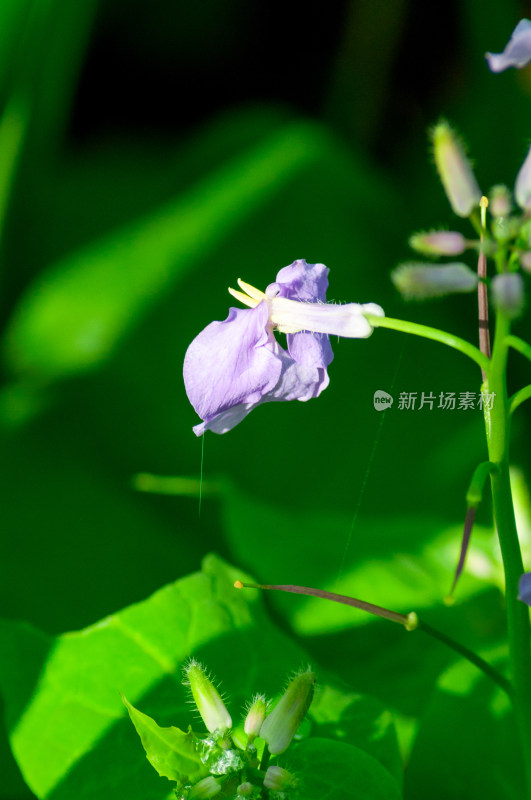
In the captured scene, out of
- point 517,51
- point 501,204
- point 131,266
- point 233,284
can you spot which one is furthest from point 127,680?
point 131,266

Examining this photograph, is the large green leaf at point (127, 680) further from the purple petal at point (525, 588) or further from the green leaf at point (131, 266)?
the green leaf at point (131, 266)

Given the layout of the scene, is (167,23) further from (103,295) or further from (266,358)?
(266,358)

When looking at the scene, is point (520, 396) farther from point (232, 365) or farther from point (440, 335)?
point (232, 365)

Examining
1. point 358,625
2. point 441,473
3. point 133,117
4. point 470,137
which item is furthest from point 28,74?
point 358,625

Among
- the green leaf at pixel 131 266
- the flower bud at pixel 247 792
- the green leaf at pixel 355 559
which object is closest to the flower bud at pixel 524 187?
the flower bud at pixel 247 792

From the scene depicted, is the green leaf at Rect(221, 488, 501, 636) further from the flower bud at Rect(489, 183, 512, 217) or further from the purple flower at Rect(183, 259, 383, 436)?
the flower bud at Rect(489, 183, 512, 217)

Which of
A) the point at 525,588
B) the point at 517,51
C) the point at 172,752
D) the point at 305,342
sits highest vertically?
the point at 517,51

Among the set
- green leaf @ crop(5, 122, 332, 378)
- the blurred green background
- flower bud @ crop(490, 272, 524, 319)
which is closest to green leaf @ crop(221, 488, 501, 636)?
the blurred green background
